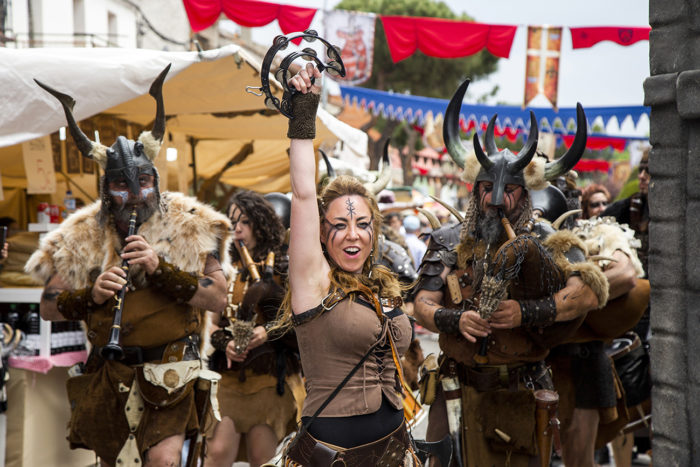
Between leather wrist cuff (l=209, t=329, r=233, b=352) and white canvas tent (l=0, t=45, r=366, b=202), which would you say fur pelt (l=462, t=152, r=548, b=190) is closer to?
leather wrist cuff (l=209, t=329, r=233, b=352)

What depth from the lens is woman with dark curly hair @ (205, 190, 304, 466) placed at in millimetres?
5238

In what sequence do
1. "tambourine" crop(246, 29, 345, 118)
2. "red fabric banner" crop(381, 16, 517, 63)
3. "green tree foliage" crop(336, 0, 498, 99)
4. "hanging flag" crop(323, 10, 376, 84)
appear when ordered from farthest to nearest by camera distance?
"green tree foliage" crop(336, 0, 498, 99)
"hanging flag" crop(323, 10, 376, 84)
"red fabric banner" crop(381, 16, 517, 63)
"tambourine" crop(246, 29, 345, 118)

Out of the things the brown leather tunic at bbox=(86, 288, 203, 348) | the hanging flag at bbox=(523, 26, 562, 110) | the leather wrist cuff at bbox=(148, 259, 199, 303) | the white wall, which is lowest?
the brown leather tunic at bbox=(86, 288, 203, 348)

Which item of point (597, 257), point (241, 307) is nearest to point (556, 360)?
point (597, 257)

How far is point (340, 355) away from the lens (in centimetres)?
294

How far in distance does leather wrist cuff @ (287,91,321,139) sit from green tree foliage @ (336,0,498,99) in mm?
31133

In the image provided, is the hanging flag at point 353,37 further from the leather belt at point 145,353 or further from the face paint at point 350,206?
the face paint at point 350,206

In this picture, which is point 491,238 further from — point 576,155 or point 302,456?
point 302,456

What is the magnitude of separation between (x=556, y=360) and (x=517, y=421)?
1.37m

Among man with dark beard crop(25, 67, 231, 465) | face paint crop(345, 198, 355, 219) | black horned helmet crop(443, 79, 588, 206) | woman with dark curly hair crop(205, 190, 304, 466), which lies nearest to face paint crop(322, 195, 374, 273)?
face paint crop(345, 198, 355, 219)

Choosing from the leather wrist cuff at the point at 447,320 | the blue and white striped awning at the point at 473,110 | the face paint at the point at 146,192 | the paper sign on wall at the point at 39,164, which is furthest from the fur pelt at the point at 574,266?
the blue and white striped awning at the point at 473,110

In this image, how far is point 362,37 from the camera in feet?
42.0

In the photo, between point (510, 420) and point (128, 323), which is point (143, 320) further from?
point (510, 420)

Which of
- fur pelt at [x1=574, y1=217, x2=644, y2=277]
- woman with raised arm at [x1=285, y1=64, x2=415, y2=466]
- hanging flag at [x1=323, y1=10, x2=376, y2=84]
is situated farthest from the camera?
hanging flag at [x1=323, y1=10, x2=376, y2=84]
